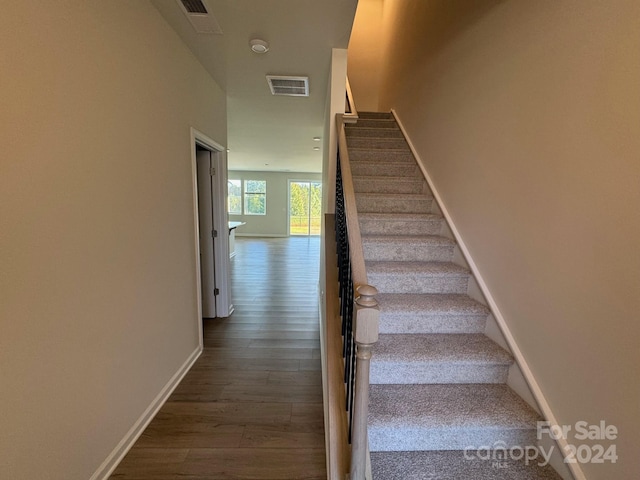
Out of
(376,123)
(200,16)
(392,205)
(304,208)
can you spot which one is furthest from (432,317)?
(304,208)

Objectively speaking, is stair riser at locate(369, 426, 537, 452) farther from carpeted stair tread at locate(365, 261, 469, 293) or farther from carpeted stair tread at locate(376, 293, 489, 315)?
carpeted stair tread at locate(365, 261, 469, 293)

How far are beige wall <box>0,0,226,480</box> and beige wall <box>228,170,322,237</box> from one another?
356 inches

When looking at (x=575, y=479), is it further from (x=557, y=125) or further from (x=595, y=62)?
(x=595, y=62)

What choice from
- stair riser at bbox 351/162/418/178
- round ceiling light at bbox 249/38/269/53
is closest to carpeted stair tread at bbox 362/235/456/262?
stair riser at bbox 351/162/418/178

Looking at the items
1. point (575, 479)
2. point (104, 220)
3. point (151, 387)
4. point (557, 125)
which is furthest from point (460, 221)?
point (151, 387)

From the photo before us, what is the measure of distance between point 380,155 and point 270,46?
1.49 meters

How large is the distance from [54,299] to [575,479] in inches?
90.7

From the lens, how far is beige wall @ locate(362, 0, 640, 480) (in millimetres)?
982

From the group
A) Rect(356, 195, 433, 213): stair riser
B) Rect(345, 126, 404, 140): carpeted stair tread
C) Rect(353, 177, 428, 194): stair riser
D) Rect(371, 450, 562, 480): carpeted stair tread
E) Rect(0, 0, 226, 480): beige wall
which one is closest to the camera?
Rect(0, 0, 226, 480): beige wall

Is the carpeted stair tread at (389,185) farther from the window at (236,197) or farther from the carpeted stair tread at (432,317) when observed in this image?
the window at (236,197)

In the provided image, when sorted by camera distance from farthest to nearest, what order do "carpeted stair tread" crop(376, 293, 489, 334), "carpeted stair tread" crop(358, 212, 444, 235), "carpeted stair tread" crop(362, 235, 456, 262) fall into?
"carpeted stair tread" crop(358, 212, 444, 235) → "carpeted stair tread" crop(362, 235, 456, 262) → "carpeted stair tread" crop(376, 293, 489, 334)

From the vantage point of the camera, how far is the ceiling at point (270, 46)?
186cm

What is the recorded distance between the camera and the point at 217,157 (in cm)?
322

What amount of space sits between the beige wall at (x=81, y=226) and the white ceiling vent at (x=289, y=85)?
3.46ft
